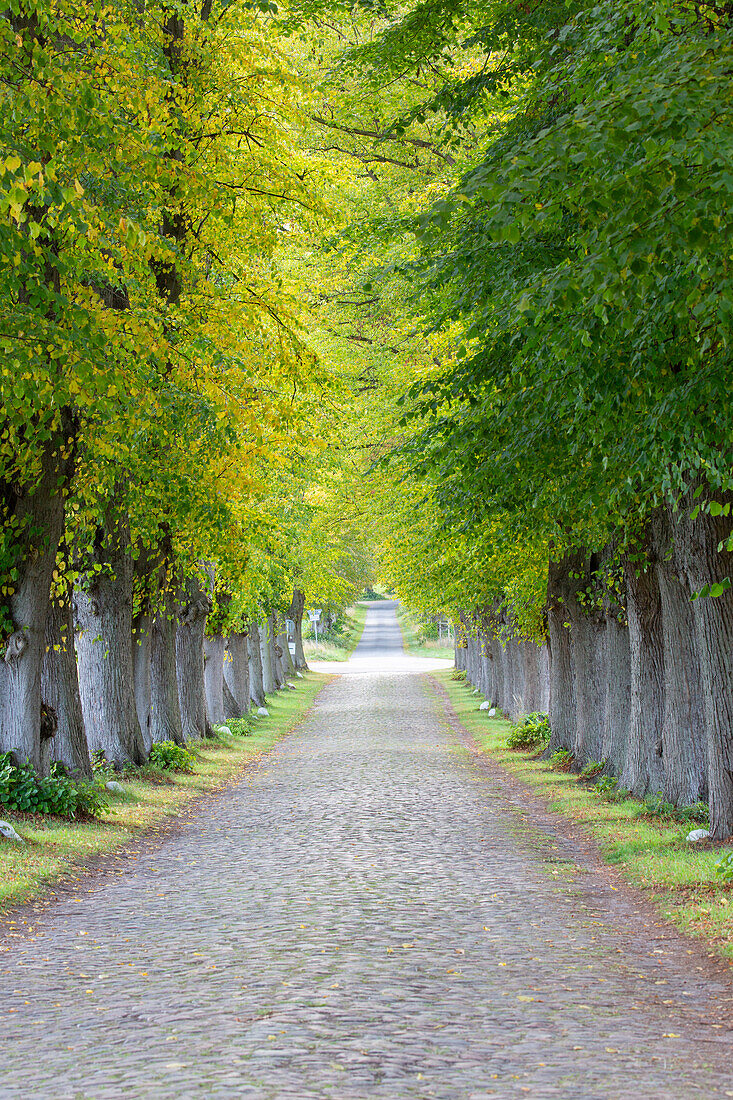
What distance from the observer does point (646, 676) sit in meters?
16.1

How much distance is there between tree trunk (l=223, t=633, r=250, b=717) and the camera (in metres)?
32.5

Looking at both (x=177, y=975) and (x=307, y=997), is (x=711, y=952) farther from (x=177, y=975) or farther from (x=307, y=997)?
(x=177, y=975)

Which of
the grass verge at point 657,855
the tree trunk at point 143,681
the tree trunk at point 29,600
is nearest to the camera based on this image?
the grass verge at point 657,855

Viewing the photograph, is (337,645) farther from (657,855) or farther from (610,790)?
(657,855)

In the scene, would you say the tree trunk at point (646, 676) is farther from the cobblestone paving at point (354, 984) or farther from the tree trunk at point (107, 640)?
the tree trunk at point (107, 640)

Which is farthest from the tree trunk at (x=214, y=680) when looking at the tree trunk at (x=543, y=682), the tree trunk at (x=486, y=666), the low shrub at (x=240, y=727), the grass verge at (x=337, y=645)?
the grass verge at (x=337, y=645)

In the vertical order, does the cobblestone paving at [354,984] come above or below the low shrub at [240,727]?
above

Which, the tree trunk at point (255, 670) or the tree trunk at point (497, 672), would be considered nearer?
the tree trunk at point (497, 672)

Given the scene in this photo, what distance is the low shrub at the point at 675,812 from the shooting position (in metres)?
13.9

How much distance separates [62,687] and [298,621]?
41.0 meters

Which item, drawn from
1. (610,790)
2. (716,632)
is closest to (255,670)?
(610,790)

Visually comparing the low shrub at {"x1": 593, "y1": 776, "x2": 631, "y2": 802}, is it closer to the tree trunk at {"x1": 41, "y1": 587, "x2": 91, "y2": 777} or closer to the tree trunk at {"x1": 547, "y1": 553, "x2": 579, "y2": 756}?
the tree trunk at {"x1": 547, "y1": 553, "x2": 579, "y2": 756}

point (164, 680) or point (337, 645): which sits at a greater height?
point (164, 680)

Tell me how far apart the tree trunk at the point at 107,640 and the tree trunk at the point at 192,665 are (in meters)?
6.32
